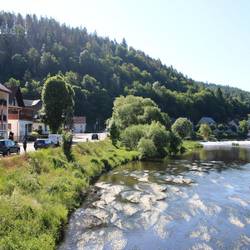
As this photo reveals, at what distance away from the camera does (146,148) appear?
7888 centimetres

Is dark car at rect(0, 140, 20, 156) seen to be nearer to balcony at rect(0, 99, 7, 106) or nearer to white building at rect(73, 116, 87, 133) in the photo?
balcony at rect(0, 99, 7, 106)

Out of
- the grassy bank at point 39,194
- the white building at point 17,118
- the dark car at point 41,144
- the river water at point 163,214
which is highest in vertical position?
the white building at point 17,118

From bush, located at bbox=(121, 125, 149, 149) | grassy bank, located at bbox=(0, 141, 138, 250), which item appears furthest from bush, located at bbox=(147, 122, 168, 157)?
grassy bank, located at bbox=(0, 141, 138, 250)

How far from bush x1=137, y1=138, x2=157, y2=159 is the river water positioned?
2247 cm

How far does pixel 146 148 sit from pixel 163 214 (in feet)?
147

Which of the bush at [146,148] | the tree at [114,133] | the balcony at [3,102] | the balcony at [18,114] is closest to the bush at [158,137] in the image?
the bush at [146,148]

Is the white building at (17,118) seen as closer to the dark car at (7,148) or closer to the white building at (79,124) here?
the dark car at (7,148)

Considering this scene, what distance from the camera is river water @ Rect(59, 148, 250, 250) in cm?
2714

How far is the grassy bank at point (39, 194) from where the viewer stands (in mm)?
24517

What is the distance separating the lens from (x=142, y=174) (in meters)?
57.5

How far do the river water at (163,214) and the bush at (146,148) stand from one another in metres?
22.5

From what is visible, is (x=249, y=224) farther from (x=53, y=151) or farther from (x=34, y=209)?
(x=53, y=151)

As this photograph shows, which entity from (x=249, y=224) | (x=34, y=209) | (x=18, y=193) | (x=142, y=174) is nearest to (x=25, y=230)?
(x=34, y=209)

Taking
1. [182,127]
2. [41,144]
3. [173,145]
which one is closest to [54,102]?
[41,144]
